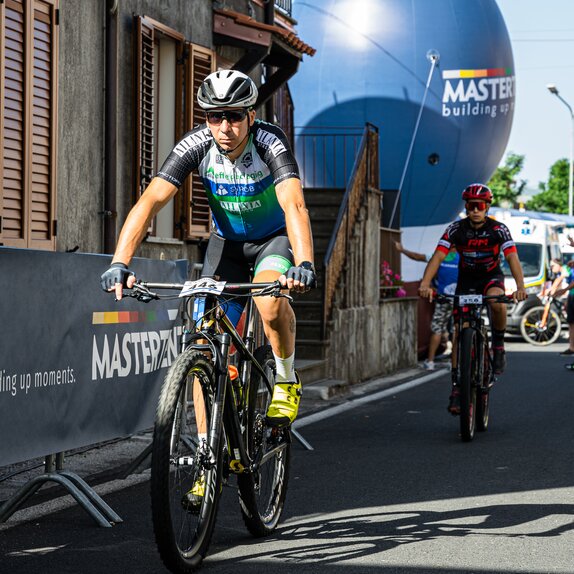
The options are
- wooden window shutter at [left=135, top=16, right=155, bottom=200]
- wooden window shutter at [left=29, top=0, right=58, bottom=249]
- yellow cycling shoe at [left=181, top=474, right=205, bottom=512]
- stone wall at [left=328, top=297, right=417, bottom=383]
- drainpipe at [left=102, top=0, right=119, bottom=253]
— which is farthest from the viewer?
stone wall at [left=328, top=297, right=417, bottom=383]

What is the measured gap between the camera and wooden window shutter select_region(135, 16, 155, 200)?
12.3 m

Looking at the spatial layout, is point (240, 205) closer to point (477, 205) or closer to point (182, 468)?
point (182, 468)

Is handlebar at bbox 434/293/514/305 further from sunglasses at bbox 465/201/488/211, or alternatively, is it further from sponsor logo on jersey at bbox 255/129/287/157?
sponsor logo on jersey at bbox 255/129/287/157

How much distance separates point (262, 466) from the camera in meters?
6.31

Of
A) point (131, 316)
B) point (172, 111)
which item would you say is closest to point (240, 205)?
point (131, 316)

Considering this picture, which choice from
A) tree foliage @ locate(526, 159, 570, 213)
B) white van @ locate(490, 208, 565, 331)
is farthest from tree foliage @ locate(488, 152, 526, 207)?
white van @ locate(490, 208, 565, 331)

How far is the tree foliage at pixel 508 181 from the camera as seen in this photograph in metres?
103

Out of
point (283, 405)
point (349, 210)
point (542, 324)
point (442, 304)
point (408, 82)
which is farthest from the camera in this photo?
point (542, 324)

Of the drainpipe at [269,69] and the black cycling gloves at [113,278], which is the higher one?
the drainpipe at [269,69]

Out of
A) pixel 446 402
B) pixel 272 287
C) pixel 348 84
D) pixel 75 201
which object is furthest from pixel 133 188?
pixel 348 84

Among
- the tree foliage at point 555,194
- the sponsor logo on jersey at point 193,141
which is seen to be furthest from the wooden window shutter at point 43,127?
the tree foliage at point 555,194

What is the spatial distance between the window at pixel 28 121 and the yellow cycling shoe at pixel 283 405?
13.4ft

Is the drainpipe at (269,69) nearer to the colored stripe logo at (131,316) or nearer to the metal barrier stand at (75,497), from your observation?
the colored stripe logo at (131,316)

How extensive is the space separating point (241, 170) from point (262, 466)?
1477 millimetres
